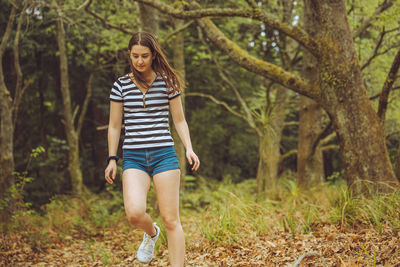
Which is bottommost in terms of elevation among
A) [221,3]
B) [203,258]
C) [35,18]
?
[203,258]

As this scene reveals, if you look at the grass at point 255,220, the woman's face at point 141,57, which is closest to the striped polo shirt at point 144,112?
the woman's face at point 141,57

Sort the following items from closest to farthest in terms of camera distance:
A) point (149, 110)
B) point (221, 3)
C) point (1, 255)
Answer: point (149, 110), point (1, 255), point (221, 3)

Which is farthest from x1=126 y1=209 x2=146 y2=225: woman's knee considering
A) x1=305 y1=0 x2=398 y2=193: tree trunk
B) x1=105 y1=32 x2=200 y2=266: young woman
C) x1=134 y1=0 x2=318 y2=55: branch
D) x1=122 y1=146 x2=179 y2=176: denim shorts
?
x1=305 y1=0 x2=398 y2=193: tree trunk

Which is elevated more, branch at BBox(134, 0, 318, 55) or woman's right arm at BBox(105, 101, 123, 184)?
branch at BBox(134, 0, 318, 55)

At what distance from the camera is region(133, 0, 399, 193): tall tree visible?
4703 millimetres

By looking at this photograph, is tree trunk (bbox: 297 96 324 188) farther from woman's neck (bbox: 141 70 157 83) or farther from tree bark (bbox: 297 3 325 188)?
woman's neck (bbox: 141 70 157 83)

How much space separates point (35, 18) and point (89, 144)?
574cm

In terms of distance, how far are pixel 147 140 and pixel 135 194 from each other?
0.45 metres

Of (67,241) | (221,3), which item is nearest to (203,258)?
(67,241)

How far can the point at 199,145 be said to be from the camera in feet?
48.2

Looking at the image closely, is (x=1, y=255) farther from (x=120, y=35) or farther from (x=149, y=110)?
(x=120, y=35)

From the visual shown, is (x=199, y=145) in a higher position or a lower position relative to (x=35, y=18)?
lower

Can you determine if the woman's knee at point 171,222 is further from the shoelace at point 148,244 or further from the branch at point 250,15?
the branch at point 250,15

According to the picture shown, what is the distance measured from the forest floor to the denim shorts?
1312mm
